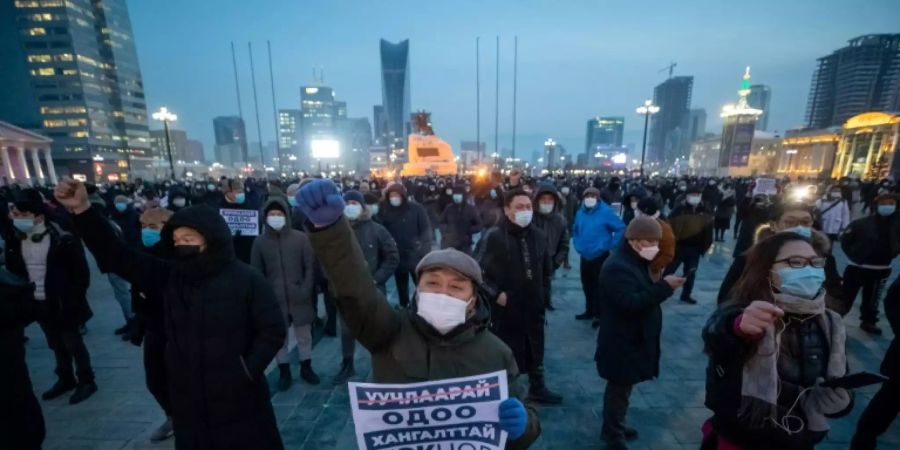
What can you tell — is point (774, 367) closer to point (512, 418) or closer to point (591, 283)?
point (512, 418)

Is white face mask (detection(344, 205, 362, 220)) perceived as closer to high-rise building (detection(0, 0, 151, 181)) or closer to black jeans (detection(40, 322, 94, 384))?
black jeans (detection(40, 322, 94, 384))

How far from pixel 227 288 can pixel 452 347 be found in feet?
Answer: 5.64

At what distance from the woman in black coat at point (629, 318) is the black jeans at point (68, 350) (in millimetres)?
5770

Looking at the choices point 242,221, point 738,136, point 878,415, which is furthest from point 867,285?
point 738,136

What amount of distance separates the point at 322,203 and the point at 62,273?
480cm

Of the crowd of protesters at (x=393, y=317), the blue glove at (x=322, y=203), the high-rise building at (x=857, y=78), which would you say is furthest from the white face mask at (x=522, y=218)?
the high-rise building at (x=857, y=78)

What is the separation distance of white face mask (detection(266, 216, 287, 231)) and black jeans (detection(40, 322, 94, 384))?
257 cm

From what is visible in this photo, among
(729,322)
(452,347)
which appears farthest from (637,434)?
(452,347)

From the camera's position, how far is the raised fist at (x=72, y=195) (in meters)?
2.56

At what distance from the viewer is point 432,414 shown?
1.87 metres

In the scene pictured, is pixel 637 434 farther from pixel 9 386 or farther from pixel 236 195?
pixel 236 195

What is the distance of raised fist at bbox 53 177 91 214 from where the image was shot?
2.56 meters

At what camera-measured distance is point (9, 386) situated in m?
2.70

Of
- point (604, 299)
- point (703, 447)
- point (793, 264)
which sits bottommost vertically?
point (703, 447)
